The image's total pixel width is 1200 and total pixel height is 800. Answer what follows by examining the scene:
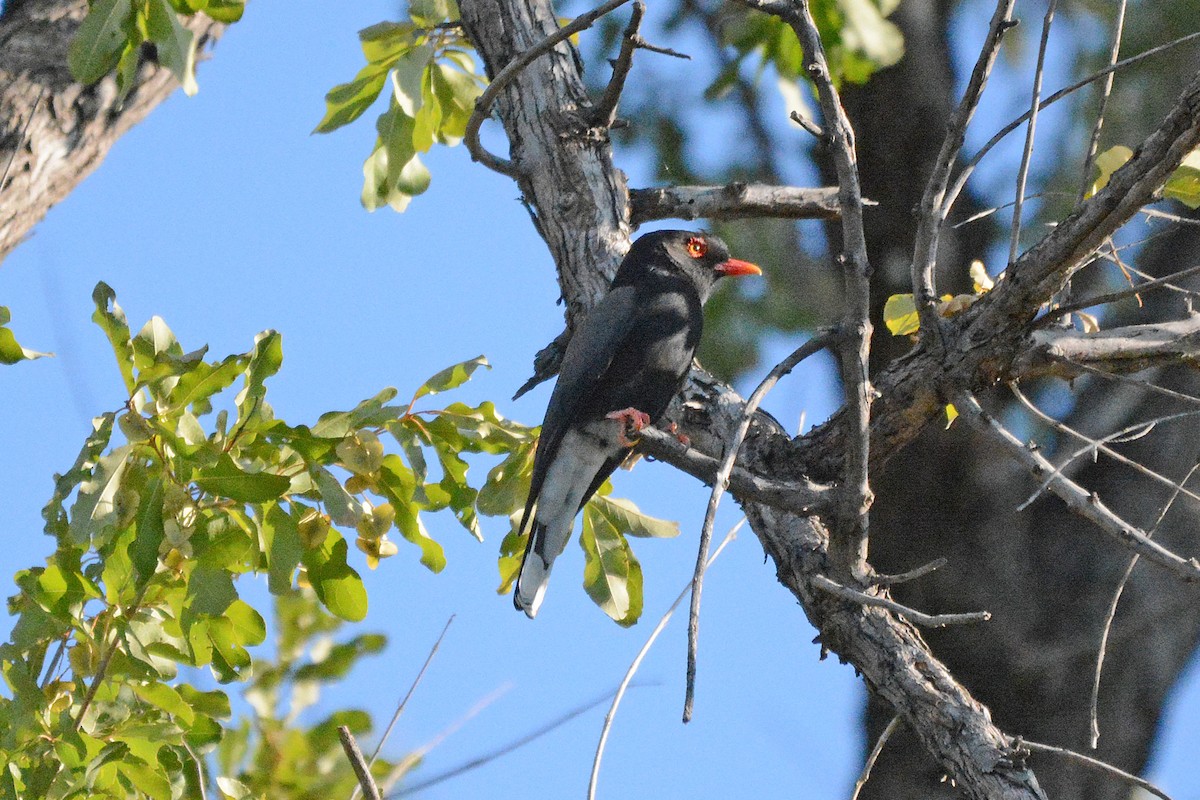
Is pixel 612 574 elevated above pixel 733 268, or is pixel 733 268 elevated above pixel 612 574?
pixel 733 268

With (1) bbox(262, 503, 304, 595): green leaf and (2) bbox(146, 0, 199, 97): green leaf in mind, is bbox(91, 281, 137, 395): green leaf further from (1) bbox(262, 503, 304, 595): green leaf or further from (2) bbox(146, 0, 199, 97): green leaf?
(2) bbox(146, 0, 199, 97): green leaf

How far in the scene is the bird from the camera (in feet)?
14.7

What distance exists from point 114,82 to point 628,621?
3.33 metres

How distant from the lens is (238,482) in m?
2.99

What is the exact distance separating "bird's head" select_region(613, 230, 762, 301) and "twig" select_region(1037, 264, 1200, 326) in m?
2.16

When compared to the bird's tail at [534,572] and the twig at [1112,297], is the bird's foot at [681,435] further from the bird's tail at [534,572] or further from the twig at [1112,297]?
the twig at [1112,297]

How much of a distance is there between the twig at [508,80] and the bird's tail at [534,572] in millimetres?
1364

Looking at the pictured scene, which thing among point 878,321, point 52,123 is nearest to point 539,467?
point 52,123

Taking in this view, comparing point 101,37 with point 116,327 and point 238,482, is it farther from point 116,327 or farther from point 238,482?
point 238,482

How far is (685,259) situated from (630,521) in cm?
185

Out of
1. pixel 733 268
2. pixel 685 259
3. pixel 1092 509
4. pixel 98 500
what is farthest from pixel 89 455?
pixel 733 268

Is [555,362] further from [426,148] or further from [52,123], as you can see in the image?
[52,123]

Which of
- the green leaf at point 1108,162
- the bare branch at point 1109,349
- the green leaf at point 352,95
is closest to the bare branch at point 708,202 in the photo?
the green leaf at point 352,95

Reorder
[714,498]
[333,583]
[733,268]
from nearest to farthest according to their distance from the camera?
[714,498] → [333,583] → [733,268]
